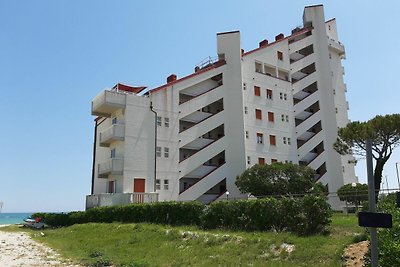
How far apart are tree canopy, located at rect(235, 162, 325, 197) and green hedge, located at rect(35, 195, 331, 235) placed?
13349 mm

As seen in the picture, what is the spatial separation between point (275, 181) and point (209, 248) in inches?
866

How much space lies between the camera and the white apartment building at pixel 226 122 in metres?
37.5

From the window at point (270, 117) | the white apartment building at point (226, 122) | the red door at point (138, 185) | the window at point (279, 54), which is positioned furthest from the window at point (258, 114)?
the red door at point (138, 185)

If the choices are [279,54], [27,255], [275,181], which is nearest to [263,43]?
[279,54]

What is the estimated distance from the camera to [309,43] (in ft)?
183

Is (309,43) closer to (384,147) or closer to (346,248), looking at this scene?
(384,147)

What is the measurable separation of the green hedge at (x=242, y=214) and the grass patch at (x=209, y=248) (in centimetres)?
89

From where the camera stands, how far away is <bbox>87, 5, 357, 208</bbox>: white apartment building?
37531 millimetres

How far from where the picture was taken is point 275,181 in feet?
123

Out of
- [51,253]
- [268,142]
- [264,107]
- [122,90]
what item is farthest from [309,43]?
[51,253]

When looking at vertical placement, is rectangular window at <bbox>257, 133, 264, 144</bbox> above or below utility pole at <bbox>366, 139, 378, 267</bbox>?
above

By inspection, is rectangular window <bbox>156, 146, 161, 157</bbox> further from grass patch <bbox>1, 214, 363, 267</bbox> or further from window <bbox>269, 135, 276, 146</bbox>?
window <bbox>269, 135, 276, 146</bbox>

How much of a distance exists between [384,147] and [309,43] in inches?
1087

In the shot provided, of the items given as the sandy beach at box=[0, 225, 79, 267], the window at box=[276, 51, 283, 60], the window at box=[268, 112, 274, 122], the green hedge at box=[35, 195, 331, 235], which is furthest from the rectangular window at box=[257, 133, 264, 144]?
the sandy beach at box=[0, 225, 79, 267]
